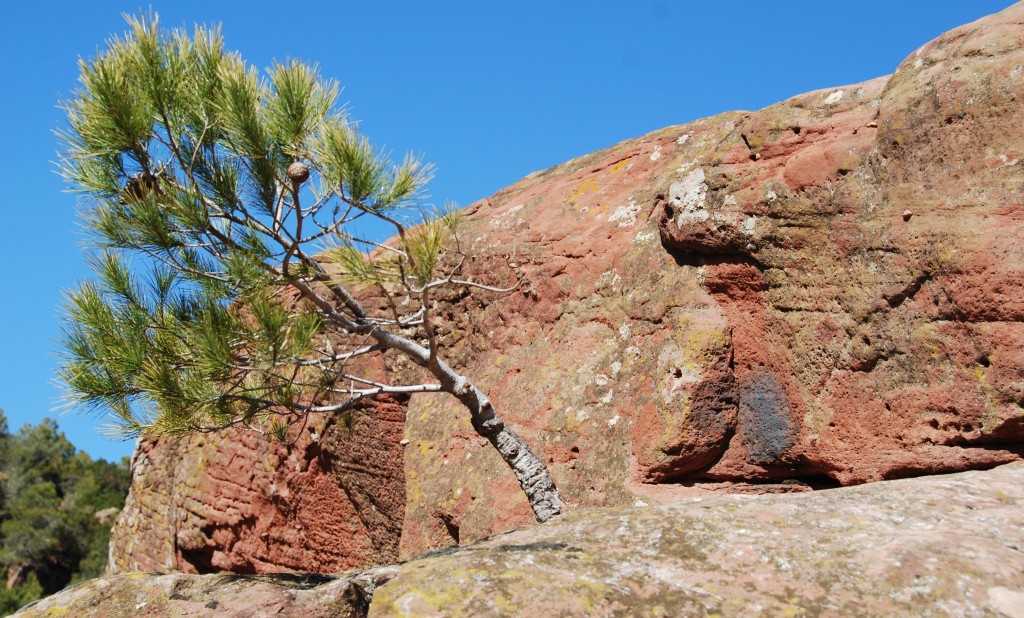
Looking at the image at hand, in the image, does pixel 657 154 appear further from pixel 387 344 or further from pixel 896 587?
pixel 896 587

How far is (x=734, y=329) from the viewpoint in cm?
772

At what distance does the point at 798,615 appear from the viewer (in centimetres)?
429

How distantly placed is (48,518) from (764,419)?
33.8m

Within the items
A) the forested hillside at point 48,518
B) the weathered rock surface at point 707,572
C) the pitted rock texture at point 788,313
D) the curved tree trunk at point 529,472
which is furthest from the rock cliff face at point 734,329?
the forested hillside at point 48,518

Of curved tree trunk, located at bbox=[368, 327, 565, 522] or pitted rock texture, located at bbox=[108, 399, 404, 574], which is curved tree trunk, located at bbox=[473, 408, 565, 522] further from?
pitted rock texture, located at bbox=[108, 399, 404, 574]

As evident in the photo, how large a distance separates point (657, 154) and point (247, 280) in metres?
4.71

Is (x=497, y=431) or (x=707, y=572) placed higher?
(x=497, y=431)

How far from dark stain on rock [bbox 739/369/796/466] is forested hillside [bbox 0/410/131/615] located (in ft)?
93.8

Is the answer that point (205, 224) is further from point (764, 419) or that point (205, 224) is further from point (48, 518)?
point (48, 518)

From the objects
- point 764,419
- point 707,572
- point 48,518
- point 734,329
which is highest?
point 48,518

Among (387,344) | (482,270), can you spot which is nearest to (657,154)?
(482,270)

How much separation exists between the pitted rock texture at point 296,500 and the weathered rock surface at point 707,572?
13.6ft

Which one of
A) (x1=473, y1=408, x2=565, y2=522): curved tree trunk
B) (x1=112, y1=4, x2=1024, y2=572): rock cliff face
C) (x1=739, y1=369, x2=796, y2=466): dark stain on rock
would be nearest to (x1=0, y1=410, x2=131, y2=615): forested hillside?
(x1=112, y1=4, x2=1024, y2=572): rock cliff face

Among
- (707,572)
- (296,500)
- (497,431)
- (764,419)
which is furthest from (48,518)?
(707,572)
